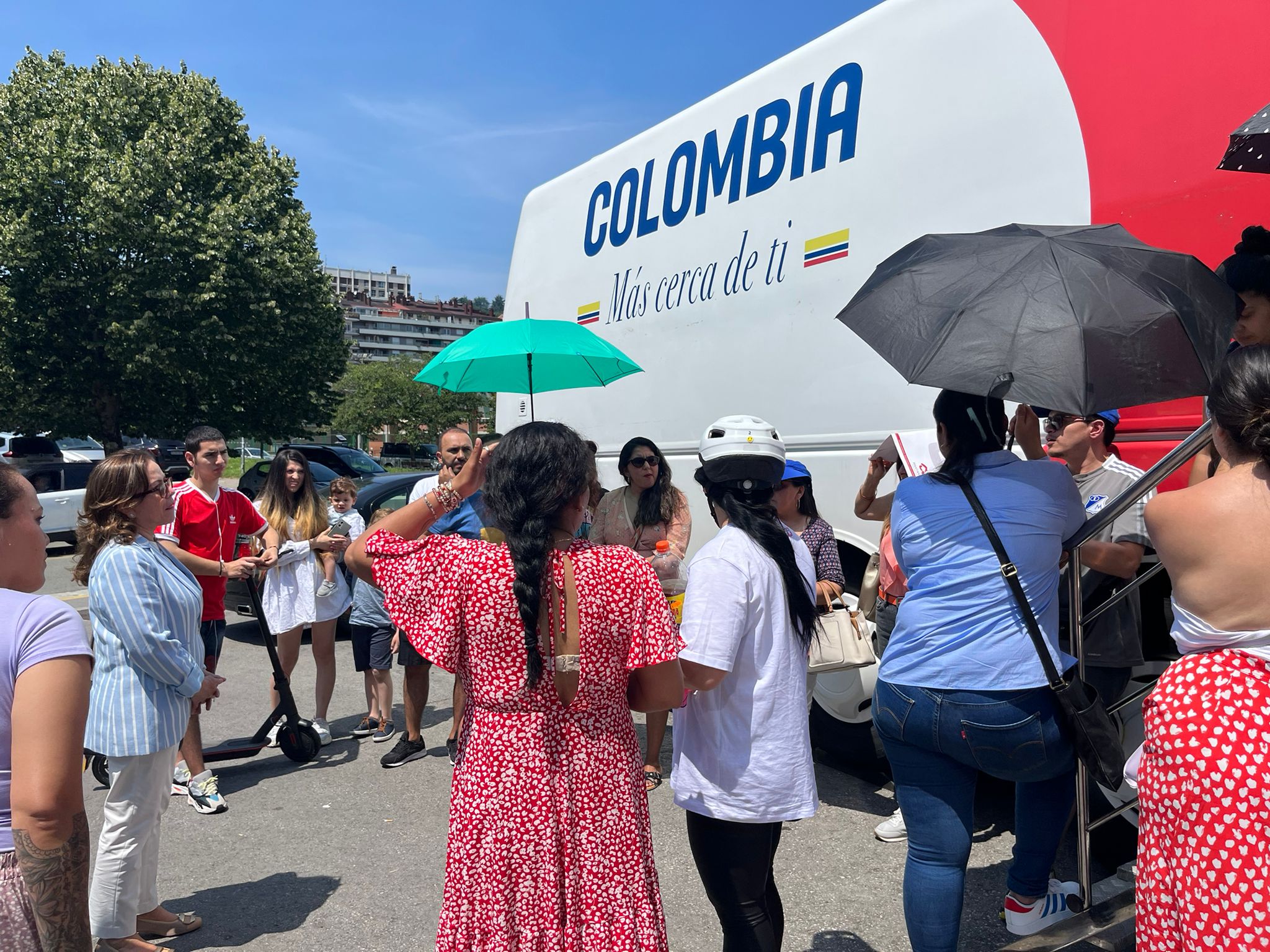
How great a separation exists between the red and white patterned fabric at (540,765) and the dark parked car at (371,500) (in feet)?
20.9

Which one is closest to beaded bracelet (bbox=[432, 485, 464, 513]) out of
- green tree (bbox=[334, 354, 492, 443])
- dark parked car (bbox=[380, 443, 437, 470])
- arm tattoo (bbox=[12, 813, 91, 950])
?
arm tattoo (bbox=[12, 813, 91, 950])

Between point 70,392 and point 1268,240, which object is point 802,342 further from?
point 70,392

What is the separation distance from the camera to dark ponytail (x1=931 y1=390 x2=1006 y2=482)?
2580mm

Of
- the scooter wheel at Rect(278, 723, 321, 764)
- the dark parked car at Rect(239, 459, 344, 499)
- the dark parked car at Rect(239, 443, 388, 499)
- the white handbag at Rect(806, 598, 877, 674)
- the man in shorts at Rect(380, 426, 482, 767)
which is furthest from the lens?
the dark parked car at Rect(239, 443, 388, 499)

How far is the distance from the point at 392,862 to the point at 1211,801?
333 centimetres

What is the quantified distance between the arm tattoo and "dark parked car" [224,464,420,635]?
→ 20.9 feet

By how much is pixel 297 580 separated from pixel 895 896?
3.90 metres

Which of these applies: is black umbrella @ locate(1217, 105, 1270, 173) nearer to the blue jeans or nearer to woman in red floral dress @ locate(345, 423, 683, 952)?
the blue jeans

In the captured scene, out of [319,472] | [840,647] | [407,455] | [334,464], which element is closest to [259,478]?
[319,472]

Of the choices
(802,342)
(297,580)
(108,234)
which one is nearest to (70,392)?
(108,234)

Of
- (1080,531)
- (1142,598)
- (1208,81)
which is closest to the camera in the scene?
(1080,531)

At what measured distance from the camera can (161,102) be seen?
23688 mm

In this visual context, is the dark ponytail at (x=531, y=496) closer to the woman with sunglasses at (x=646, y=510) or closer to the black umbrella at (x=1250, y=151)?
the black umbrella at (x=1250, y=151)

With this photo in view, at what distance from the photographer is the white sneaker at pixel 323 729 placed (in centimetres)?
589
